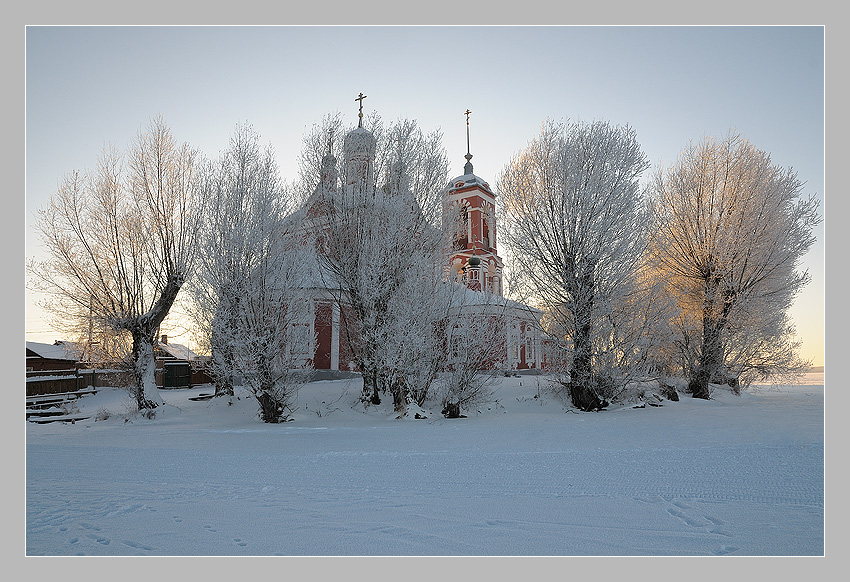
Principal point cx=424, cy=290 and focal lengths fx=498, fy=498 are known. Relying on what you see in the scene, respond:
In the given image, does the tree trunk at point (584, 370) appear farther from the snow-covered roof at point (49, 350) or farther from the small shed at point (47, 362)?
→ the snow-covered roof at point (49, 350)

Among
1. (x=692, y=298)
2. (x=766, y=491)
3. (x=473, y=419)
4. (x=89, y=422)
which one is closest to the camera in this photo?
(x=766, y=491)

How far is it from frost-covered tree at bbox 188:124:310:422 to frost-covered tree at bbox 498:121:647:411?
601cm

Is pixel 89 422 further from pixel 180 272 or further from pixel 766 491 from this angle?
pixel 766 491

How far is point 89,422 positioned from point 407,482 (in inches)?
449

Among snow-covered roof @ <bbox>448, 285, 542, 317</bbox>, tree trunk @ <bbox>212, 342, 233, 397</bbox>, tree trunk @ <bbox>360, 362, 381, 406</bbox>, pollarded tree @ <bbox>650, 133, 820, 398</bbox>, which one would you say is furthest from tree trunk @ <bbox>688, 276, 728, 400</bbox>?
tree trunk @ <bbox>212, 342, 233, 397</bbox>

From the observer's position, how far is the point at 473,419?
479 inches

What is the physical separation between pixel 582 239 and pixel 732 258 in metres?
5.75

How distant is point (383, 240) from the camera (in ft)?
42.6

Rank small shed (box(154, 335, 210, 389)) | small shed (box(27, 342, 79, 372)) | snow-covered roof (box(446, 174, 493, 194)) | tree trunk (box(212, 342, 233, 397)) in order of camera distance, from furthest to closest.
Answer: snow-covered roof (box(446, 174, 493, 194)) → small shed (box(154, 335, 210, 389)) → small shed (box(27, 342, 79, 372)) → tree trunk (box(212, 342, 233, 397))

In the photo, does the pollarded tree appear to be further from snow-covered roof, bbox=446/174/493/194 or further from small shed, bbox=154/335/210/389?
small shed, bbox=154/335/210/389

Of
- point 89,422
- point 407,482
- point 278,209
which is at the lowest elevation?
point 89,422

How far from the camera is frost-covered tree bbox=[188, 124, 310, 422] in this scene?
11445 millimetres

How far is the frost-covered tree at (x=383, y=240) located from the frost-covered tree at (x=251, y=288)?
1668 millimetres

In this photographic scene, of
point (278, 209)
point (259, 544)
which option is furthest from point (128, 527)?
point (278, 209)
